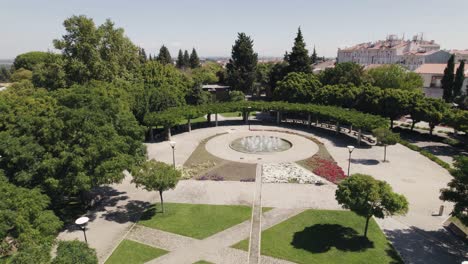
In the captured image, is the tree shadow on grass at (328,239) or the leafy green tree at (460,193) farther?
the tree shadow on grass at (328,239)

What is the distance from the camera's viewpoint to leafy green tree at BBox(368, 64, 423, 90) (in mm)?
56531

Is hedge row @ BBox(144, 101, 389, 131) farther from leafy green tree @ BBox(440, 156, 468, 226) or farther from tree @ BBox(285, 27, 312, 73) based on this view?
leafy green tree @ BBox(440, 156, 468, 226)

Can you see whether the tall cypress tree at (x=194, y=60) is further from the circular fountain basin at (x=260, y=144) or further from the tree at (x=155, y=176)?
the tree at (x=155, y=176)

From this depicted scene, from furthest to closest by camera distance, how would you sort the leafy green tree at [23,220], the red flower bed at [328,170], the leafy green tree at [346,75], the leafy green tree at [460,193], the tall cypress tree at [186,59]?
the tall cypress tree at [186,59], the leafy green tree at [346,75], the red flower bed at [328,170], the leafy green tree at [460,193], the leafy green tree at [23,220]

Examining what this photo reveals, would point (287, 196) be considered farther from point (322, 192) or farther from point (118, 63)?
point (118, 63)

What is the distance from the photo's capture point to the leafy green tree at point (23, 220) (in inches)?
528

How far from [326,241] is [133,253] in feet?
41.9

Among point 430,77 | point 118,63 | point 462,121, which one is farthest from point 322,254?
point 430,77

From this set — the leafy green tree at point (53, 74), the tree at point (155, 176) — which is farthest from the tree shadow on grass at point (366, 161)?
the leafy green tree at point (53, 74)

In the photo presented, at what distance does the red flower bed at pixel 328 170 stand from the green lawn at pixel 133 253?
18542mm

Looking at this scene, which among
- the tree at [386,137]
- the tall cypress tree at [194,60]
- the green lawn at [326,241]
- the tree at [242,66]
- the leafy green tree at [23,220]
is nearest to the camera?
the leafy green tree at [23,220]

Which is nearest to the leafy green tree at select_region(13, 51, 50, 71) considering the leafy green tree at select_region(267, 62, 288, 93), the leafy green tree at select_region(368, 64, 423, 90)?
the leafy green tree at select_region(267, 62, 288, 93)

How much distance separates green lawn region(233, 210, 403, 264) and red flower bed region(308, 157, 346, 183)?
7352 millimetres

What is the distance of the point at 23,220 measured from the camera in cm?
1387
